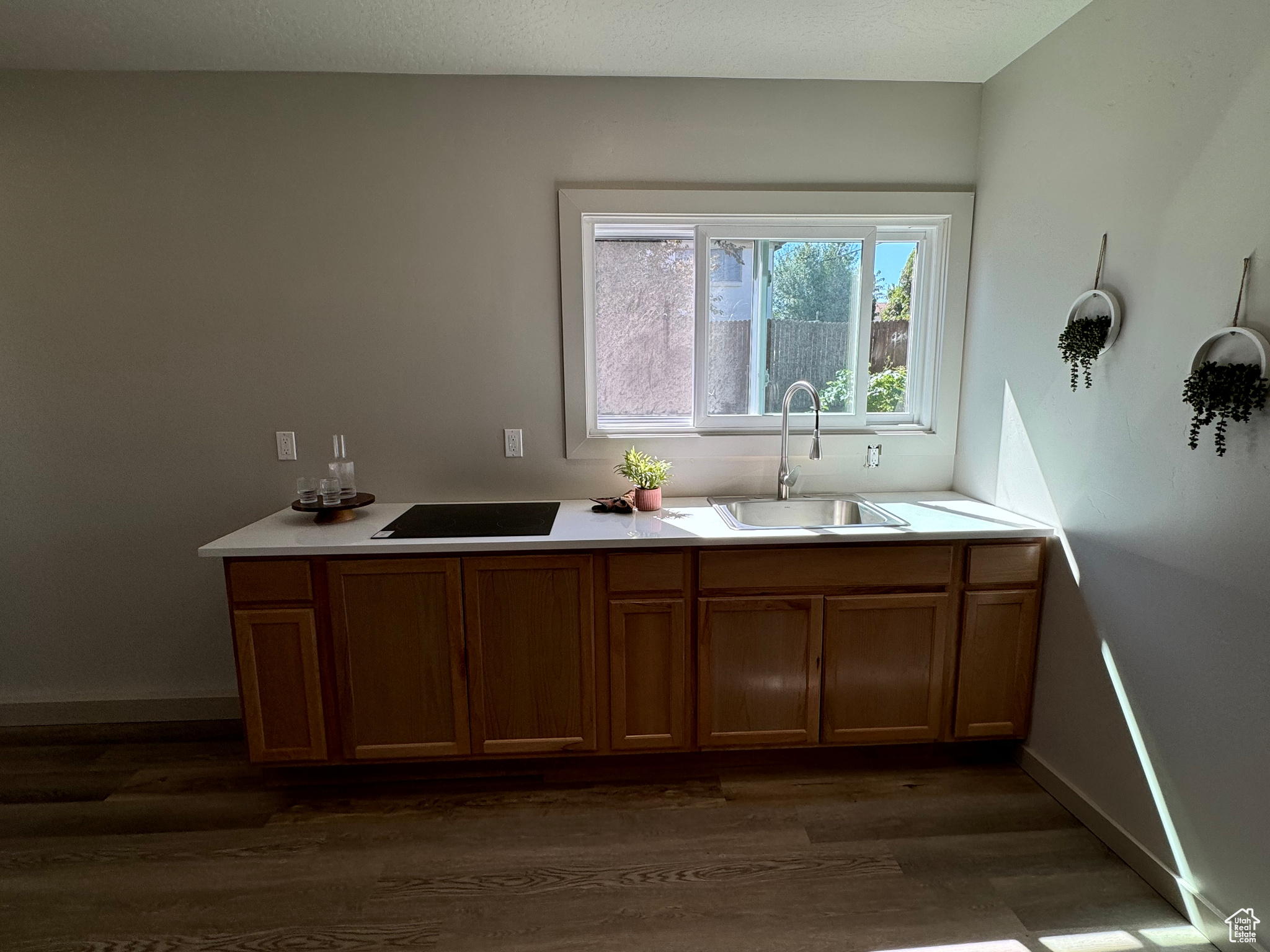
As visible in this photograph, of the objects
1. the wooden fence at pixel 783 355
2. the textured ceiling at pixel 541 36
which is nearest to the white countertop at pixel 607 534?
the wooden fence at pixel 783 355

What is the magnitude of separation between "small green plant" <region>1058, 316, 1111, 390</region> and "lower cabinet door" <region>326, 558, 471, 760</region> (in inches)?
78.1

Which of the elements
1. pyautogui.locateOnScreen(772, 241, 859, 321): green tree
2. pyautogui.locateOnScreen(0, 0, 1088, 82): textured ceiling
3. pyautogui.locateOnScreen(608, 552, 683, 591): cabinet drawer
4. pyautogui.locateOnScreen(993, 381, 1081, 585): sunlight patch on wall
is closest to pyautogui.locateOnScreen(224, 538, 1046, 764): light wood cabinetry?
pyautogui.locateOnScreen(608, 552, 683, 591): cabinet drawer

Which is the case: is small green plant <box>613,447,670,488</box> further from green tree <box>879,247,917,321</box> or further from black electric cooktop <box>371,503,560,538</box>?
green tree <box>879,247,917,321</box>

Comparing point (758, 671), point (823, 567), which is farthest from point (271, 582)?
point (823, 567)

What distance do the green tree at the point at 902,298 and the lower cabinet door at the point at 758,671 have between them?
130cm

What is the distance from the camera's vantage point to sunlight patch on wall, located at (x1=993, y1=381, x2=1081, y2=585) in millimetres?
2078

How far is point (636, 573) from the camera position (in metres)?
2.04

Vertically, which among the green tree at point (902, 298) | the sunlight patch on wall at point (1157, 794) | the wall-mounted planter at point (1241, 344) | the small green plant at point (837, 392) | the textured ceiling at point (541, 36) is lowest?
the sunlight patch on wall at point (1157, 794)

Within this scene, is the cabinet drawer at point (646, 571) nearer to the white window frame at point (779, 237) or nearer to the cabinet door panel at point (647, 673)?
the cabinet door panel at point (647, 673)

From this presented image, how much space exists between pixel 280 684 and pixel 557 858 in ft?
3.40

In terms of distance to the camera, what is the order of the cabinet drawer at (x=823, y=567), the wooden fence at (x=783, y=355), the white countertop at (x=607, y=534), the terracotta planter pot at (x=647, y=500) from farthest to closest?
the wooden fence at (x=783, y=355) → the terracotta planter pot at (x=647, y=500) → the cabinet drawer at (x=823, y=567) → the white countertop at (x=607, y=534)

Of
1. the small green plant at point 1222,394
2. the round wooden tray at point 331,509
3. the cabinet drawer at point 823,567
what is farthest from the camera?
the round wooden tray at point 331,509

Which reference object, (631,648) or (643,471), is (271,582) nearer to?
(631,648)

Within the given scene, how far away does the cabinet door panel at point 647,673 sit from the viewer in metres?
2.07
